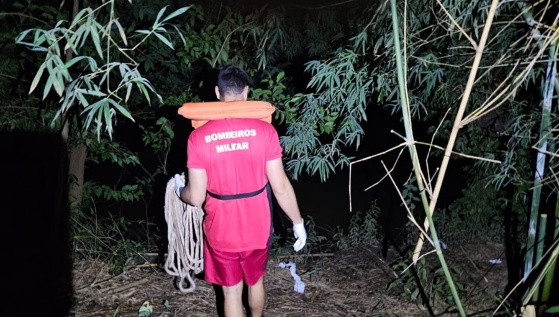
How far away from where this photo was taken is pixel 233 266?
291 cm

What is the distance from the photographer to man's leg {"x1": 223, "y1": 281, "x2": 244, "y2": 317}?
293 cm

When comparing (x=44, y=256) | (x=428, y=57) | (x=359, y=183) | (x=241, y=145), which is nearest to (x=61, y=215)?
(x=44, y=256)

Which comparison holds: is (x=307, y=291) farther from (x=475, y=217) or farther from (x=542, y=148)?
(x=475, y=217)

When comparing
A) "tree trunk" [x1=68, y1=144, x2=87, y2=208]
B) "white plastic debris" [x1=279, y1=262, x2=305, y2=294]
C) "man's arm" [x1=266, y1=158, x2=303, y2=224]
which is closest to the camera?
"man's arm" [x1=266, y1=158, x2=303, y2=224]

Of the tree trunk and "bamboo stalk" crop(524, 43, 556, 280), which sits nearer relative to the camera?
"bamboo stalk" crop(524, 43, 556, 280)

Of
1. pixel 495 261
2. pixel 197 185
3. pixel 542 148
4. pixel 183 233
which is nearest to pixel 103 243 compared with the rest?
pixel 183 233

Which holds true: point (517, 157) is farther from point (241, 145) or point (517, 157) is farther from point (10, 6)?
point (10, 6)

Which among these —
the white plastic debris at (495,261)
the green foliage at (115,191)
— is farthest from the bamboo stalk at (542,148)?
the green foliage at (115,191)

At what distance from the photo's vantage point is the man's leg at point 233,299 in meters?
2.93

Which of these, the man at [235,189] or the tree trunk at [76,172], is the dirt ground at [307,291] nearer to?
the man at [235,189]

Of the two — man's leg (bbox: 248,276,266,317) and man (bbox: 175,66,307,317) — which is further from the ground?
man (bbox: 175,66,307,317)

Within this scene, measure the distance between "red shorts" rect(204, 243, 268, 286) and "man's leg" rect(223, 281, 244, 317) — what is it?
4cm

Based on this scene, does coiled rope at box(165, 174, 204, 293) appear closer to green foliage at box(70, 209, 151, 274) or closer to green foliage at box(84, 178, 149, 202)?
green foliage at box(70, 209, 151, 274)

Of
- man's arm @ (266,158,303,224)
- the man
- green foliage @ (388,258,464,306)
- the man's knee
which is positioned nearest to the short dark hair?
the man
